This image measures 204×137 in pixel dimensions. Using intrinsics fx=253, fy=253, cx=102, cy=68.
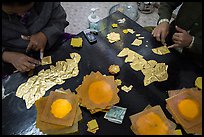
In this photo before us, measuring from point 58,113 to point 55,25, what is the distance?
469mm

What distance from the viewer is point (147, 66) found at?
3.35 feet

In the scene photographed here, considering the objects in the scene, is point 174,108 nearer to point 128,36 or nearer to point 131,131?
point 131,131

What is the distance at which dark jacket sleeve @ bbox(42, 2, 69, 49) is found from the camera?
3.76 feet

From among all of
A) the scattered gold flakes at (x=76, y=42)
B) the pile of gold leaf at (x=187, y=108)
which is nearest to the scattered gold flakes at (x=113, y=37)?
the scattered gold flakes at (x=76, y=42)

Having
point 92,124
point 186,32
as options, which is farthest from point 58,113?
point 186,32

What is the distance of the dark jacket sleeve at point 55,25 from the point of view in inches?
45.2

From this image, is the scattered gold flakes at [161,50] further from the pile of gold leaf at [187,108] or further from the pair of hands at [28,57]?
the pair of hands at [28,57]

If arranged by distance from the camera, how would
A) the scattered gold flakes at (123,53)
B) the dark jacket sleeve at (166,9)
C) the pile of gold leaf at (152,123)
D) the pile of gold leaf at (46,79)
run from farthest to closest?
the dark jacket sleeve at (166,9), the scattered gold flakes at (123,53), the pile of gold leaf at (46,79), the pile of gold leaf at (152,123)

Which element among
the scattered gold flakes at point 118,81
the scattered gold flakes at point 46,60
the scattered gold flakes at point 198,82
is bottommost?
the scattered gold flakes at point 198,82

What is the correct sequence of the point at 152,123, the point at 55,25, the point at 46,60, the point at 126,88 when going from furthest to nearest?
the point at 55,25 < the point at 46,60 < the point at 126,88 < the point at 152,123

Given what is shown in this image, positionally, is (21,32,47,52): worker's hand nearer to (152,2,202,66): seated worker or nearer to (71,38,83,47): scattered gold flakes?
(71,38,83,47): scattered gold flakes

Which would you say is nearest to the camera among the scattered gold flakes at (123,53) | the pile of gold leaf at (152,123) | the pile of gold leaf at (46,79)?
the pile of gold leaf at (152,123)

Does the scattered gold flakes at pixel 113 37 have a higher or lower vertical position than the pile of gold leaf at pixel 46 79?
higher

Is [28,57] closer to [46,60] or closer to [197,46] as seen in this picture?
[46,60]
